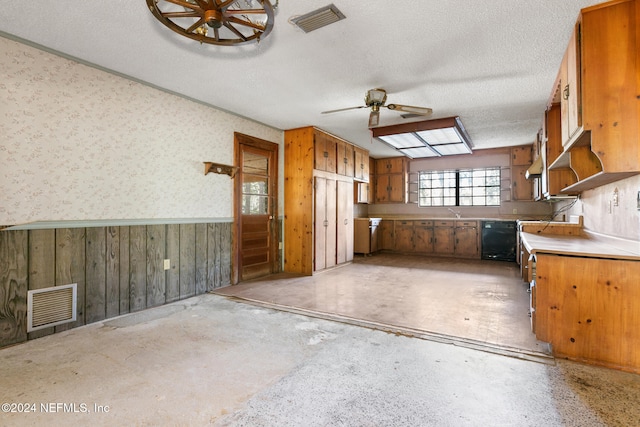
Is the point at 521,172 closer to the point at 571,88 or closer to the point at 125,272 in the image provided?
the point at 571,88

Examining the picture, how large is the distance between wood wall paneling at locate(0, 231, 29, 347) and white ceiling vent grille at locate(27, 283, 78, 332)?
0.04m

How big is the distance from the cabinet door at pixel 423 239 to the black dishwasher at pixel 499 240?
43.0 inches

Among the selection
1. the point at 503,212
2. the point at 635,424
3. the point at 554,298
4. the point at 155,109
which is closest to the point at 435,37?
the point at 554,298

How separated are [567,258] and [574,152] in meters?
1.07

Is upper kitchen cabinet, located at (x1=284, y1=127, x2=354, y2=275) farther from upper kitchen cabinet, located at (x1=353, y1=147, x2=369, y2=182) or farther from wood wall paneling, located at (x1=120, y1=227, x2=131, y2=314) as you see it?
wood wall paneling, located at (x1=120, y1=227, x2=131, y2=314)

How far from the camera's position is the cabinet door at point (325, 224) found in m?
5.27

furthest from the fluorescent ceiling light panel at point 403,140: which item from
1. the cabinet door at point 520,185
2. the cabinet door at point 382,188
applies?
the cabinet door at point 520,185

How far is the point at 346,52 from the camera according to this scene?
8.91 ft

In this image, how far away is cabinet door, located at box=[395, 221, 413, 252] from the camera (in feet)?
24.3

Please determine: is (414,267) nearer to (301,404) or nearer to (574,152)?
(574,152)

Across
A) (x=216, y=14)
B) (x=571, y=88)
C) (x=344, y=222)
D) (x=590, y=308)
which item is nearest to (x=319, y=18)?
(x=216, y=14)

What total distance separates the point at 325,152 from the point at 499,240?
13.4 feet

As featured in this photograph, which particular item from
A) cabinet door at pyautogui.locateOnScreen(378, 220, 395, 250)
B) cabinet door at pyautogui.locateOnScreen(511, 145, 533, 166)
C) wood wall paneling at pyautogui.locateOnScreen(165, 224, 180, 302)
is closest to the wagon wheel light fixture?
wood wall paneling at pyautogui.locateOnScreen(165, 224, 180, 302)

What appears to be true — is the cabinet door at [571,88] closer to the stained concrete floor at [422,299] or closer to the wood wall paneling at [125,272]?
the stained concrete floor at [422,299]
